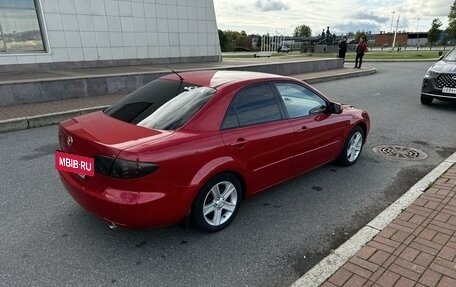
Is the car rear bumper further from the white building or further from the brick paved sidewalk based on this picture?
the white building

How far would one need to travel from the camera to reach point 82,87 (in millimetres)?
9328

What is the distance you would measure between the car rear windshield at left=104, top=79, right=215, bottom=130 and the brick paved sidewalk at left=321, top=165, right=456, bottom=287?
6.10ft

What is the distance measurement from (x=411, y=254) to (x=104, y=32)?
1563 cm

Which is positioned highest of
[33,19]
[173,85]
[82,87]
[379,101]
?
[33,19]

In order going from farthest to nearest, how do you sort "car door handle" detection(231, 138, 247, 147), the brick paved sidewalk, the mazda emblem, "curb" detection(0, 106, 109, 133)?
1. "curb" detection(0, 106, 109, 133)
2. "car door handle" detection(231, 138, 247, 147)
3. the mazda emblem
4. the brick paved sidewalk

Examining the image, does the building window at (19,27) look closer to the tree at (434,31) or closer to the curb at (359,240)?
the curb at (359,240)

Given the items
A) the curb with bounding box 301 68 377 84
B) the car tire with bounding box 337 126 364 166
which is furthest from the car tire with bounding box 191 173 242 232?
the curb with bounding box 301 68 377 84

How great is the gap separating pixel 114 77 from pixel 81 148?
766 cm

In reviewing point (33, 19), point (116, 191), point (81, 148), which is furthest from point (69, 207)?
point (33, 19)

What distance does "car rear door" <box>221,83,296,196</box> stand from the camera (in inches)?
126

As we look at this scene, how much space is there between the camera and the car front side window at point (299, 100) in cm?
385

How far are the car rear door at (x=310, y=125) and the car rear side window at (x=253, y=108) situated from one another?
0.64ft

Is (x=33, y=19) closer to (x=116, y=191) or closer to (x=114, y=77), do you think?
(x=114, y=77)

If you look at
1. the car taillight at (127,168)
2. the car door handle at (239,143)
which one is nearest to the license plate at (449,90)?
the car door handle at (239,143)
